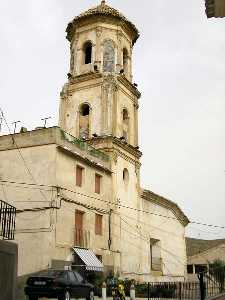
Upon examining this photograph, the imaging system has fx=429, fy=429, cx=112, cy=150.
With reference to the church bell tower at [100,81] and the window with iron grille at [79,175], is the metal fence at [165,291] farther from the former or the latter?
the church bell tower at [100,81]

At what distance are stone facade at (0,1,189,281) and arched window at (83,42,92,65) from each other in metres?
0.09

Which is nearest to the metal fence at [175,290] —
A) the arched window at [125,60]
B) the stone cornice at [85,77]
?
the stone cornice at [85,77]

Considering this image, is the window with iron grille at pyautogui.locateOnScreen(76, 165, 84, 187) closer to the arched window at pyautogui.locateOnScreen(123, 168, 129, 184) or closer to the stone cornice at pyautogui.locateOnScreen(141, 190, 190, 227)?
the arched window at pyautogui.locateOnScreen(123, 168, 129, 184)

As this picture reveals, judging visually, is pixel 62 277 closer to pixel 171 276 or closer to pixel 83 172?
pixel 83 172

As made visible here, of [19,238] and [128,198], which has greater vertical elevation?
[128,198]

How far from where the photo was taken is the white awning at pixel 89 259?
24.0 metres

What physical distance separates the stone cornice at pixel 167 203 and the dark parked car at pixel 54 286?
17615 mm

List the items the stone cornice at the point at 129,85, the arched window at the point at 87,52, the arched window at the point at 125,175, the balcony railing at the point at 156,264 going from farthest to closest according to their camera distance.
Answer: the arched window at the point at 87,52 < the balcony railing at the point at 156,264 < the stone cornice at the point at 129,85 < the arched window at the point at 125,175

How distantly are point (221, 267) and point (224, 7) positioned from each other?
24.9 metres

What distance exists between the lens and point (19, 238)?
23375mm

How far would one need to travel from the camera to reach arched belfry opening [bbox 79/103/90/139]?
32.5 m

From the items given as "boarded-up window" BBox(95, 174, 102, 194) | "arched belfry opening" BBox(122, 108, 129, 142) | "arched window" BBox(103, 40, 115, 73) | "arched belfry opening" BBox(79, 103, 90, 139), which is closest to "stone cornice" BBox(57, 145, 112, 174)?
"boarded-up window" BBox(95, 174, 102, 194)

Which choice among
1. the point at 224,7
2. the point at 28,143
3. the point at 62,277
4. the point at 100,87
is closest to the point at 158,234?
the point at 100,87

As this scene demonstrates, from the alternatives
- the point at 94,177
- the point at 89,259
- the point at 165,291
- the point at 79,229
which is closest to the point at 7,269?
the point at 89,259
